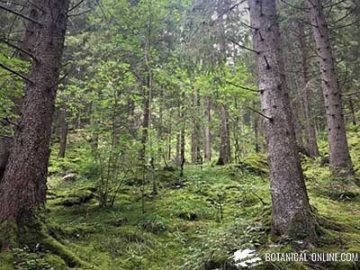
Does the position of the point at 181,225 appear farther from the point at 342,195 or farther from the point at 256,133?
the point at 256,133

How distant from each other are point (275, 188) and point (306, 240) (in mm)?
730

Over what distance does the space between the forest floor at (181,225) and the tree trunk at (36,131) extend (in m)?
0.63

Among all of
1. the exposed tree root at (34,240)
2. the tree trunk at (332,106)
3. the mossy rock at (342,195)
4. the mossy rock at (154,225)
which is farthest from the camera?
the tree trunk at (332,106)

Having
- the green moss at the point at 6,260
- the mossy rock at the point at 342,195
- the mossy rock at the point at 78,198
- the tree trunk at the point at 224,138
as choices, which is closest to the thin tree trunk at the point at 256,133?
the tree trunk at the point at 224,138

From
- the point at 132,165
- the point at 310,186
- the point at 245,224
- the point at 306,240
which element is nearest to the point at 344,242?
the point at 306,240

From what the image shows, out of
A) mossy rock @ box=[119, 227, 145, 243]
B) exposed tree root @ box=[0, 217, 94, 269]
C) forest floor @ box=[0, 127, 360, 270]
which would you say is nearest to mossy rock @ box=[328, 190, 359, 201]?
forest floor @ box=[0, 127, 360, 270]

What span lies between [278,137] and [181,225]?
319cm

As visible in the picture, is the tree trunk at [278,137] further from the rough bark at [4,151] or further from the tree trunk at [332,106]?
the rough bark at [4,151]

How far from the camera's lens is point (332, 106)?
8438 mm

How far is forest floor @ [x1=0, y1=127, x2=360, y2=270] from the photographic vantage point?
4.32 m

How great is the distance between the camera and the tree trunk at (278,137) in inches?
165

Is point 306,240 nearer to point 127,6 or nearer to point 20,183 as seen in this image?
point 20,183

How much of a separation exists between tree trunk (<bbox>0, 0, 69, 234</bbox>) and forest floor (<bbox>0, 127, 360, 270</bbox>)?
2.07 feet

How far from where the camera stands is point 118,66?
793 centimetres
